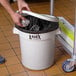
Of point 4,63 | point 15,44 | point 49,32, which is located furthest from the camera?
point 15,44

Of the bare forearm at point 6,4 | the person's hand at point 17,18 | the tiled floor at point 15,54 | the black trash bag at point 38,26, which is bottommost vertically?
the tiled floor at point 15,54

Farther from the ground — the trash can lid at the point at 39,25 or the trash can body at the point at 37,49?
the trash can lid at the point at 39,25

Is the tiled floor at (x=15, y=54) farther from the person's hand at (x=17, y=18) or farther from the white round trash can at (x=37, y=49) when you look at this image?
the person's hand at (x=17, y=18)

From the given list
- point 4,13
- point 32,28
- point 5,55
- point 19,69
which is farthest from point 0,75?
point 4,13

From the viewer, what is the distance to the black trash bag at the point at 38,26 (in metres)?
1.58

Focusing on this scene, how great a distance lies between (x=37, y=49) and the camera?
5.40ft

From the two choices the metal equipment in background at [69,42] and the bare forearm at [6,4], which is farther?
the metal equipment in background at [69,42]

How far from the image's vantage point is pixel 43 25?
1724mm

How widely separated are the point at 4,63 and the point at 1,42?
1.29ft

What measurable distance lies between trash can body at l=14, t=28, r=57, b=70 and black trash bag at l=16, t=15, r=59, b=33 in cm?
3

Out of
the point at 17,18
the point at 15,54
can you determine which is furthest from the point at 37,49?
the point at 15,54

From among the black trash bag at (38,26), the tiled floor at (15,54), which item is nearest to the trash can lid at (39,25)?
the black trash bag at (38,26)

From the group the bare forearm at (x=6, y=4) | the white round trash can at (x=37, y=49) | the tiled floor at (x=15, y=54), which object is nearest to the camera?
the bare forearm at (x=6, y=4)

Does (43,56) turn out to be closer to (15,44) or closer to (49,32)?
(49,32)
